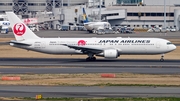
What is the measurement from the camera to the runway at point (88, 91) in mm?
36812

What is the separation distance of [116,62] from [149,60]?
5.42 metres

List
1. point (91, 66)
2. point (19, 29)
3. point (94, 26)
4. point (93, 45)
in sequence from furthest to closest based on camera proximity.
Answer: point (94, 26) < point (19, 29) < point (93, 45) < point (91, 66)

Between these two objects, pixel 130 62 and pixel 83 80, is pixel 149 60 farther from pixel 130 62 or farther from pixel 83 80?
pixel 83 80

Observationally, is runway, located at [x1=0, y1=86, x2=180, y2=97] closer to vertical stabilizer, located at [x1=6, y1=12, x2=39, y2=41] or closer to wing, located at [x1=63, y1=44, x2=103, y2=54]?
wing, located at [x1=63, y1=44, x2=103, y2=54]

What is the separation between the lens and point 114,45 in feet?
212

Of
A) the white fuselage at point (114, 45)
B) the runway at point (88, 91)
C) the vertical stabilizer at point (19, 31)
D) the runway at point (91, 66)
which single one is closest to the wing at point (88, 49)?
the white fuselage at point (114, 45)

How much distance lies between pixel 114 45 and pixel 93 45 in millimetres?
2715

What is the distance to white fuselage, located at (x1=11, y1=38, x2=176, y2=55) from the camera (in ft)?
211

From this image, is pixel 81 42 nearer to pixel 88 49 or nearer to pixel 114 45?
pixel 88 49

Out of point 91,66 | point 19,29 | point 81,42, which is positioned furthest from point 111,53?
point 19,29

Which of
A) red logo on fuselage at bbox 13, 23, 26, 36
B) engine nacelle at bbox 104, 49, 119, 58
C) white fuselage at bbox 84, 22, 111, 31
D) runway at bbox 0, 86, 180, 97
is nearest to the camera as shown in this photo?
runway at bbox 0, 86, 180, 97

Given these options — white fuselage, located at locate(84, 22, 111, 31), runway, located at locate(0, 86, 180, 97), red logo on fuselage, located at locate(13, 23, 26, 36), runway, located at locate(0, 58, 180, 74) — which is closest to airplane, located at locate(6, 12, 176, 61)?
red logo on fuselage, located at locate(13, 23, 26, 36)

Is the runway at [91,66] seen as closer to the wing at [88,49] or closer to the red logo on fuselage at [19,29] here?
the wing at [88,49]

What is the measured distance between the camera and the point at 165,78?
47.2m
